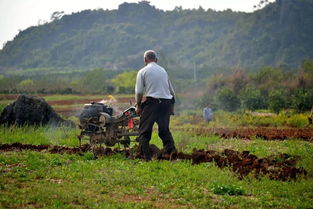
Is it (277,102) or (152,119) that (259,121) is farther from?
(152,119)

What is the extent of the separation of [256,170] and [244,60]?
299 ft

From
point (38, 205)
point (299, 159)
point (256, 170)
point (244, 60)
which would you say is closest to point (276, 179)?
point (256, 170)

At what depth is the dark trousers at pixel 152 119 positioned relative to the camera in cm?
1071

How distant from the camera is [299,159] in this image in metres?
10.5

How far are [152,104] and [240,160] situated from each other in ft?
7.27

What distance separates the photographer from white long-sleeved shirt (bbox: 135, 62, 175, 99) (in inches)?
Answer: 427

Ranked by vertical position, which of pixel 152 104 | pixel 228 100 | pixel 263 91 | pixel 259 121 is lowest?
pixel 259 121

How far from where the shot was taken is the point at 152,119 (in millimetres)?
10719

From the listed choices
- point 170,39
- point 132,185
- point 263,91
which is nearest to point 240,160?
point 132,185

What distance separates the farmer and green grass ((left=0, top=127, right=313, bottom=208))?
67 centimetres

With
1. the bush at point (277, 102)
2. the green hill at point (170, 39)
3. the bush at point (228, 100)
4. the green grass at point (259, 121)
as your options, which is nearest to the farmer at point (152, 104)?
the green grass at point (259, 121)

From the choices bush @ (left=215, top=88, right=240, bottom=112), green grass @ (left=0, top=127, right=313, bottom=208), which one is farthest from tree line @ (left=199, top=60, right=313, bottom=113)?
green grass @ (left=0, top=127, right=313, bottom=208)

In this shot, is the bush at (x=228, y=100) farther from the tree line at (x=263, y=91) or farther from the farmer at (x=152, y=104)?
the farmer at (x=152, y=104)

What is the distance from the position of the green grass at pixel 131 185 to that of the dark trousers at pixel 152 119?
0.49 meters
